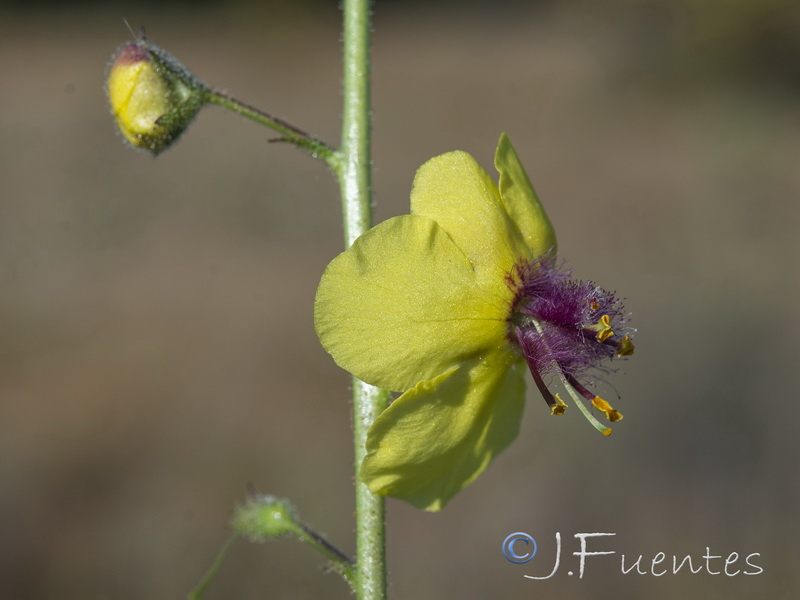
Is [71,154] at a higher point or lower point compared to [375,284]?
higher

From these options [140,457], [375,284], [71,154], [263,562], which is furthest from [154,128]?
[71,154]

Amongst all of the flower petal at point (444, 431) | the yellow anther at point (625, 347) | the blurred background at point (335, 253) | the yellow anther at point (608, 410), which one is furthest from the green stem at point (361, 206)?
the blurred background at point (335, 253)

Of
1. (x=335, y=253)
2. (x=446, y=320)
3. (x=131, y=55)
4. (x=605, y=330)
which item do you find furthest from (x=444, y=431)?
(x=335, y=253)

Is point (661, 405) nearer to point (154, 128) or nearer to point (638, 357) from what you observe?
point (638, 357)

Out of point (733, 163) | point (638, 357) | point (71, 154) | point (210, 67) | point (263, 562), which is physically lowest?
point (263, 562)

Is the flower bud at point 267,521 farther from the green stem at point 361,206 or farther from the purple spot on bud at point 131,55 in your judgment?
the purple spot on bud at point 131,55
